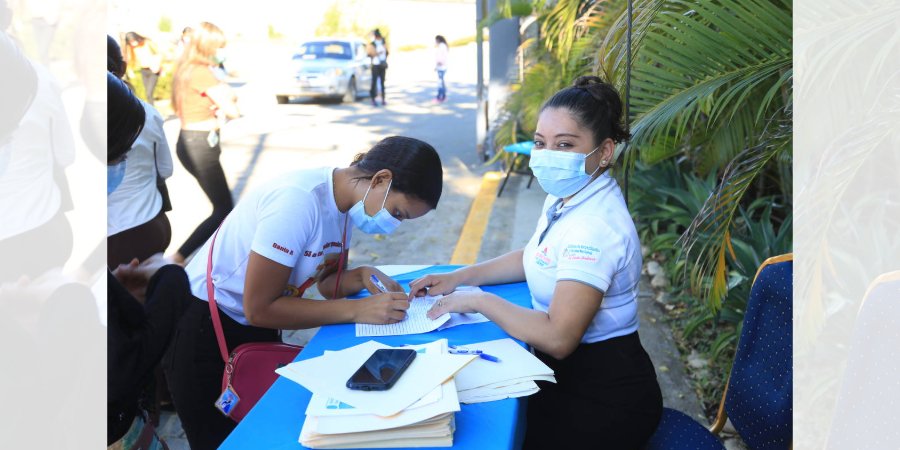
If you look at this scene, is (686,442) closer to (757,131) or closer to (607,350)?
(607,350)

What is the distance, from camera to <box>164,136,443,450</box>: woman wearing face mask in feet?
7.73

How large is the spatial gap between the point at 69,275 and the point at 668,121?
2307 millimetres

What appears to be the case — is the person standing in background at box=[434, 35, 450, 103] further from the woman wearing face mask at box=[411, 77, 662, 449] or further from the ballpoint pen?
the ballpoint pen

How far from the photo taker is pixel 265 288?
2.24m

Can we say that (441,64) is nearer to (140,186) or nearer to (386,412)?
(140,186)

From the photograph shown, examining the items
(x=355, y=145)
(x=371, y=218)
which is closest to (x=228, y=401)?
(x=371, y=218)

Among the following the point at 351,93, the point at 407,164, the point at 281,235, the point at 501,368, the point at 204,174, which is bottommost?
the point at 351,93

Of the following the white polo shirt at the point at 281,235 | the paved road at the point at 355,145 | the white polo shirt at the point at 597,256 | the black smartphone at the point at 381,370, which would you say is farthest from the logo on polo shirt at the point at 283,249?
the paved road at the point at 355,145

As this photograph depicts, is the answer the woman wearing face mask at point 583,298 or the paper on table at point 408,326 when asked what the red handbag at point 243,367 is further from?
the woman wearing face mask at point 583,298

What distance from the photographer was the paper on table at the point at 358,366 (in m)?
1.68

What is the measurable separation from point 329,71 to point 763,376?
1604 cm

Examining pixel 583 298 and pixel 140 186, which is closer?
pixel 583 298

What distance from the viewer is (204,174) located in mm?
5344
